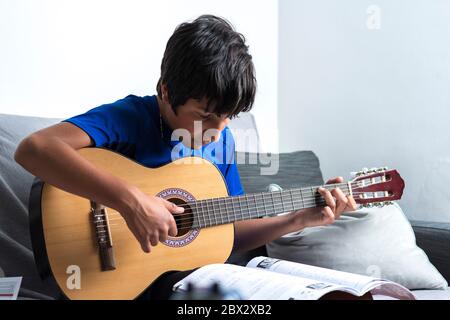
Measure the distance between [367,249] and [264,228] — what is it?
304mm

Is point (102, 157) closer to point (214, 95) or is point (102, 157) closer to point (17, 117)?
point (214, 95)

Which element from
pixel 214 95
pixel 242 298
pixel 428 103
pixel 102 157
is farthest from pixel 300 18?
pixel 242 298

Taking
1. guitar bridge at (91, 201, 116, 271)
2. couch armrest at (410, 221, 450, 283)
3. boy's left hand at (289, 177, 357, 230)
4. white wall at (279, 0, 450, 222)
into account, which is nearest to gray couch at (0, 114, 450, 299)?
couch armrest at (410, 221, 450, 283)

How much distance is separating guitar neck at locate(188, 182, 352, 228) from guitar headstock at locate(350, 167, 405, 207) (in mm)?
33

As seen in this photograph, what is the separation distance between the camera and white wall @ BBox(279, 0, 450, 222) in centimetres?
202

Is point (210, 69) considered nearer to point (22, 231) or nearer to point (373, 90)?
point (22, 231)

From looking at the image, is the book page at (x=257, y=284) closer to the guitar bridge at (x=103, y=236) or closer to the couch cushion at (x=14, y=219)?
the guitar bridge at (x=103, y=236)

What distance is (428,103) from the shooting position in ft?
6.68

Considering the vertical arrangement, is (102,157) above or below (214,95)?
below

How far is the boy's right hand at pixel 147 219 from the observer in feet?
3.59

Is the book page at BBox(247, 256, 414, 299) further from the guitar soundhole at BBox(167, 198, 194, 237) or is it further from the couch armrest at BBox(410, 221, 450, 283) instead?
the couch armrest at BBox(410, 221, 450, 283)

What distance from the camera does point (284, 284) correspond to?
0.98 metres

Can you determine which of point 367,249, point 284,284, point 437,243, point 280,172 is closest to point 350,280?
point 284,284

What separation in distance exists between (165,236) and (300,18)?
1703 millimetres
